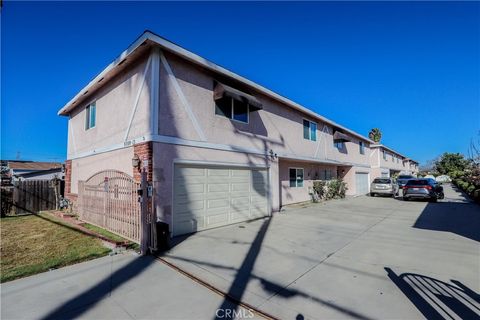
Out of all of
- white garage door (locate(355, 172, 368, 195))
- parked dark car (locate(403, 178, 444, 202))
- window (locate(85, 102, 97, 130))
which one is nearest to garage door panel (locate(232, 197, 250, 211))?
window (locate(85, 102, 97, 130))

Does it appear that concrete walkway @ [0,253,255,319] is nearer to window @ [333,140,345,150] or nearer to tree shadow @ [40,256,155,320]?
tree shadow @ [40,256,155,320]

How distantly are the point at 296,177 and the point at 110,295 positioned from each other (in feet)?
44.8

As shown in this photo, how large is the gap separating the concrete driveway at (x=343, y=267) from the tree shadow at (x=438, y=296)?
0.5 inches

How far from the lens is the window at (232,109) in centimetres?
972

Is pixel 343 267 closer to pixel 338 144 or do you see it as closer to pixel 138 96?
pixel 138 96

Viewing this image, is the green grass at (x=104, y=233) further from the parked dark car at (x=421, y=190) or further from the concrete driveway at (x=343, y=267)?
the parked dark car at (x=421, y=190)

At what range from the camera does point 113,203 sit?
26.2 ft

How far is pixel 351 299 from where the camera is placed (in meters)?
3.94

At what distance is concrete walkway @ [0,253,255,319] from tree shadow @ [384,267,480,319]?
108 inches

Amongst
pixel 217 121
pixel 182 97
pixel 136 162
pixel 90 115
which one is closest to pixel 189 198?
pixel 136 162

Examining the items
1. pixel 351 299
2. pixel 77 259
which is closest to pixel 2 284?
pixel 77 259

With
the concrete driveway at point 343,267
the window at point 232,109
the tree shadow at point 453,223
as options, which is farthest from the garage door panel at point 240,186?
the tree shadow at point 453,223

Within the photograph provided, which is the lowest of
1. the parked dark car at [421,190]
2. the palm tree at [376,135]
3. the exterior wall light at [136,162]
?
the parked dark car at [421,190]

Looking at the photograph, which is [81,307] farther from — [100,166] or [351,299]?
[100,166]
